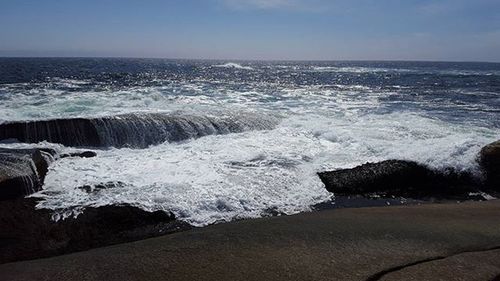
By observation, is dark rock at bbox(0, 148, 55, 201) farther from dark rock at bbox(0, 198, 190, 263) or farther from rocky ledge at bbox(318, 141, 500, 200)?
rocky ledge at bbox(318, 141, 500, 200)

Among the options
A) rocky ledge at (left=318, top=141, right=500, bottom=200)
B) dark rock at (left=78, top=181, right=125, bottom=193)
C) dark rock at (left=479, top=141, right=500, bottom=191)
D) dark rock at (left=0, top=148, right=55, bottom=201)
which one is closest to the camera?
dark rock at (left=0, top=148, right=55, bottom=201)

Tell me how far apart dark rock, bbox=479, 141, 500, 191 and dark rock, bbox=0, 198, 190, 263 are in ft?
21.0

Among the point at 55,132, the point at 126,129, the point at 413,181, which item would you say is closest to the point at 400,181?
the point at 413,181

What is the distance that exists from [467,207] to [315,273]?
3879 mm

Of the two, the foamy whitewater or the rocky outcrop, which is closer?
the foamy whitewater

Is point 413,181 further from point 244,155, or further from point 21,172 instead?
point 21,172

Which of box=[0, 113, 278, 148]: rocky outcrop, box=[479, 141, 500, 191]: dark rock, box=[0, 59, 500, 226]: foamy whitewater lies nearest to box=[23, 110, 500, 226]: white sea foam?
box=[0, 59, 500, 226]: foamy whitewater

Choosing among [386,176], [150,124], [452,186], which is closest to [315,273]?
[386,176]

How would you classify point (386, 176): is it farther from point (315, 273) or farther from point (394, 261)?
point (315, 273)

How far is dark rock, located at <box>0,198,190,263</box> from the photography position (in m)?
5.22

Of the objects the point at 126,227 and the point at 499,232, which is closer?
the point at 499,232

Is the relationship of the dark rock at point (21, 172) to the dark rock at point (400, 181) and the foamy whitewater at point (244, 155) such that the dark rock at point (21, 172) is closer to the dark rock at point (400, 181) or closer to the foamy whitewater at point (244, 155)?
the foamy whitewater at point (244, 155)

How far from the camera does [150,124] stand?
13367 millimetres

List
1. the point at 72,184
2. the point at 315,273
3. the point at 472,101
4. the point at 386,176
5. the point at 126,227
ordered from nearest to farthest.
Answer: the point at 315,273
the point at 126,227
the point at 72,184
the point at 386,176
the point at 472,101
